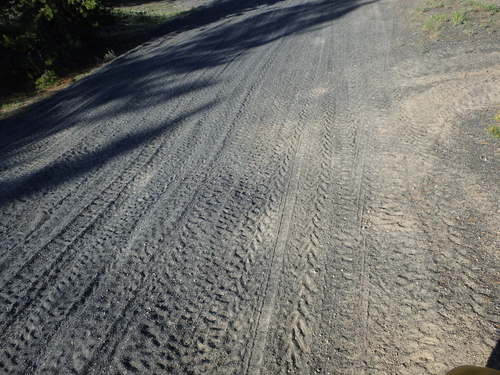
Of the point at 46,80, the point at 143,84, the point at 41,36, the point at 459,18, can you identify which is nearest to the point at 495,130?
the point at 459,18

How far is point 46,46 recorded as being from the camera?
31.4 ft

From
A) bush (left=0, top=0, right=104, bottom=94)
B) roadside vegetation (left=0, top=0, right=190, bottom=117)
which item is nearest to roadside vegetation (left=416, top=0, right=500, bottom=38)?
roadside vegetation (left=0, top=0, right=190, bottom=117)

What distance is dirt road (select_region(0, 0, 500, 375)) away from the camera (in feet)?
7.67

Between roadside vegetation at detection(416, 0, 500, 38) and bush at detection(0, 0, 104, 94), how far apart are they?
949 cm

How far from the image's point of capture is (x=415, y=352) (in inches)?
83.9

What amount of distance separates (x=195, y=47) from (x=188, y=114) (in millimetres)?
4879

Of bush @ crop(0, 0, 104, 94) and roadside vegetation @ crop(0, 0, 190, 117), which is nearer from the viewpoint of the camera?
roadside vegetation @ crop(0, 0, 190, 117)

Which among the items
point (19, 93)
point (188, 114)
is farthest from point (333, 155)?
point (19, 93)

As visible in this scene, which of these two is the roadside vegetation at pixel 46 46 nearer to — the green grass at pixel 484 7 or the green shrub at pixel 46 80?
the green shrub at pixel 46 80

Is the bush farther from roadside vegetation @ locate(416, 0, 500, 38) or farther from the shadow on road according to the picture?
roadside vegetation @ locate(416, 0, 500, 38)

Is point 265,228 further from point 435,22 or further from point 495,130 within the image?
point 435,22

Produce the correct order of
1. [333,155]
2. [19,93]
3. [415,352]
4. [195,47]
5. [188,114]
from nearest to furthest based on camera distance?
[415,352], [333,155], [188,114], [19,93], [195,47]

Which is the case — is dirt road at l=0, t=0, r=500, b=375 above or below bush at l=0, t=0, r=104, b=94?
below

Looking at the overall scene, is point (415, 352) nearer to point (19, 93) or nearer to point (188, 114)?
point (188, 114)
